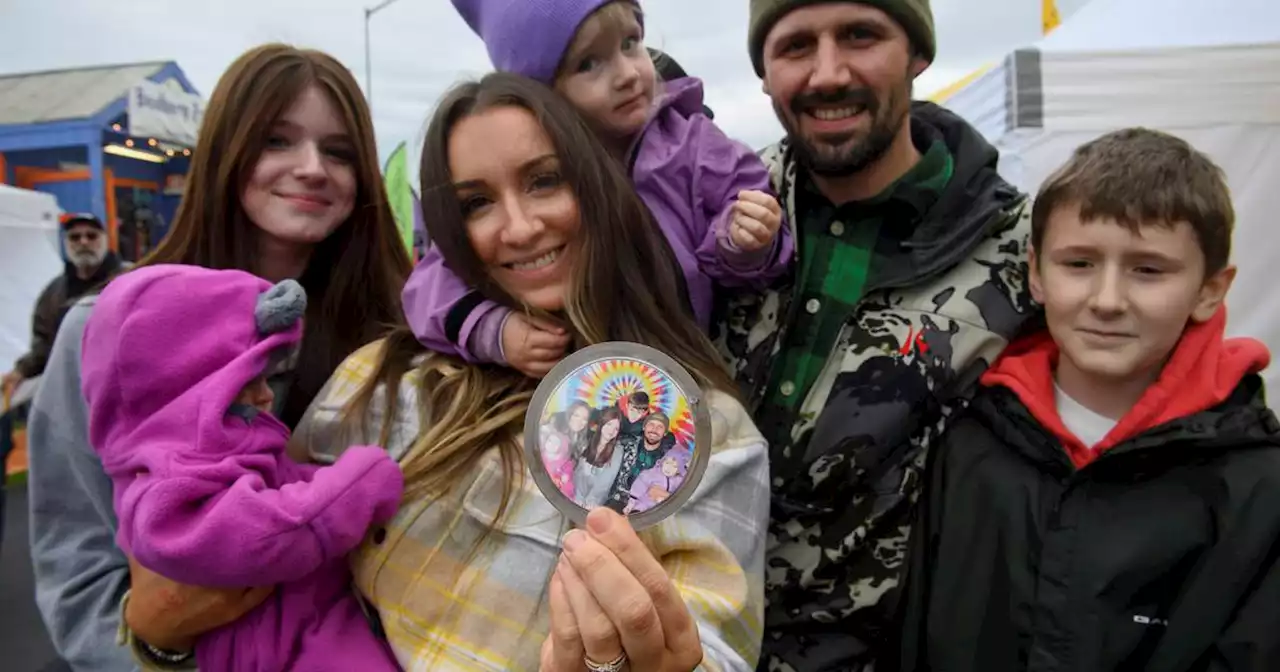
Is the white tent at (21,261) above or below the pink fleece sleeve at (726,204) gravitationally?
below

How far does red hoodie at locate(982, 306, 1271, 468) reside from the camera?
1.80m

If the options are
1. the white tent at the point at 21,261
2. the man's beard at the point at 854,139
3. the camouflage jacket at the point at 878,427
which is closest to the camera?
the camouflage jacket at the point at 878,427

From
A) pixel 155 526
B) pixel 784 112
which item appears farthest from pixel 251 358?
pixel 784 112

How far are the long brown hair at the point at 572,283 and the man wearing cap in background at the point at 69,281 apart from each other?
4.60 metres

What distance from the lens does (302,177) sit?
87.7 inches

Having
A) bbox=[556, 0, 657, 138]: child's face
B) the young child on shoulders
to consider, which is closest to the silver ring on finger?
the young child on shoulders

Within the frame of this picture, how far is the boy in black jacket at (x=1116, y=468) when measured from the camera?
1.68 meters

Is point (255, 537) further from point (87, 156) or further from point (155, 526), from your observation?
point (87, 156)

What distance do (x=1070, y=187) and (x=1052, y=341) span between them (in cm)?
38

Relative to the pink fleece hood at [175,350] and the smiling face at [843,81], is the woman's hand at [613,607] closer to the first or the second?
the pink fleece hood at [175,350]

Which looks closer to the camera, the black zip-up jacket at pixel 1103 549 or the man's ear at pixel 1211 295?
the black zip-up jacket at pixel 1103 549

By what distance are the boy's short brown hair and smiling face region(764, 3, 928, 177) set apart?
46 cm

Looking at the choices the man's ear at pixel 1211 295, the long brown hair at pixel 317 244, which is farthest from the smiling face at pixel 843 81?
the long brown hair at pixel 317 244

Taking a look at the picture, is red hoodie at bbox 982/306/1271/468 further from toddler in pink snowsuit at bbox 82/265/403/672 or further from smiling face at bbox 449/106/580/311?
toddler in pink snowsuit at bbox 82/265/403/672
